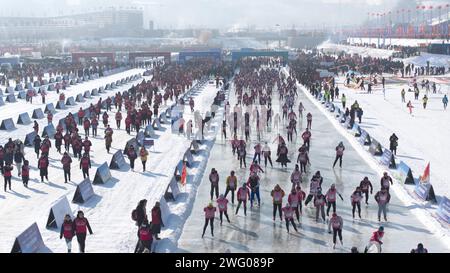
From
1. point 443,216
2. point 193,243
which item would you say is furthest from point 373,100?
point 193,243

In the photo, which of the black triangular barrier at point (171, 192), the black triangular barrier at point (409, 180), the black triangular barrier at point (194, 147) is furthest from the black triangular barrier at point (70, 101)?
the black triangular barrier at point (409, 180)

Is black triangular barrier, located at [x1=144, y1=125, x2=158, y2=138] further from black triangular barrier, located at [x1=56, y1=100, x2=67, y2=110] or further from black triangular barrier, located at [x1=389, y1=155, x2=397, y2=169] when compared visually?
black triangular barrier, located at [x1=56, y1=100, x2=67, y2=110]

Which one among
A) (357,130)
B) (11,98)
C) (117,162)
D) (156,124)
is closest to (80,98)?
(11,98)

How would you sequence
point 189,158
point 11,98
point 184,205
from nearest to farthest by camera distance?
1. point 184,205
2. point 189,158
3. point 11,98

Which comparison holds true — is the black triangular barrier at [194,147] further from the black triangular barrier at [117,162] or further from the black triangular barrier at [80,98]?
the black triangular barrier at [80,98]

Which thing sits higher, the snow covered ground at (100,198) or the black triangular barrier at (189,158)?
the black triangular barrier at (189,158)

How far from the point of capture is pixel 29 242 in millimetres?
12305

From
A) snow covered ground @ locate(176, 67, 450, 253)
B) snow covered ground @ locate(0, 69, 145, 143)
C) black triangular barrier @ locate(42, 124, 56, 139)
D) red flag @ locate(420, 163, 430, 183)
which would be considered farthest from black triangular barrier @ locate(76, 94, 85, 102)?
red flag @ locate(420, 163, 430, 183)

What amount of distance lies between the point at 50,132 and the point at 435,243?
782 inches

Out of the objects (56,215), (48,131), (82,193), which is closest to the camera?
(56,215)

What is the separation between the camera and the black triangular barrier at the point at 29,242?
11.9m

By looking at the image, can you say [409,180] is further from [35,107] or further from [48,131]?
[35,107]
